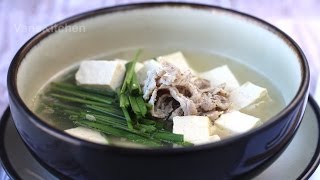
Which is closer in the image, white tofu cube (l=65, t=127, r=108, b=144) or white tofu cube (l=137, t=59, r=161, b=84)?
white tofu cube (l=65, t=127, r=108, b=144)

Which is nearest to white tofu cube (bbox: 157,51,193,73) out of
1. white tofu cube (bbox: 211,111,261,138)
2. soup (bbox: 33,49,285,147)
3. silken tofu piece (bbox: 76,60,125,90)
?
soup (bbox: 33,49,285,147)

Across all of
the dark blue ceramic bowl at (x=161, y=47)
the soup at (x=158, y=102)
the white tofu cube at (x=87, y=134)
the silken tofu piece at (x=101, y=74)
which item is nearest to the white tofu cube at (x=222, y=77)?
the soup at (x=158, y=102)

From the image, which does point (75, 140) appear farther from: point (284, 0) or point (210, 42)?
point (284, 0)

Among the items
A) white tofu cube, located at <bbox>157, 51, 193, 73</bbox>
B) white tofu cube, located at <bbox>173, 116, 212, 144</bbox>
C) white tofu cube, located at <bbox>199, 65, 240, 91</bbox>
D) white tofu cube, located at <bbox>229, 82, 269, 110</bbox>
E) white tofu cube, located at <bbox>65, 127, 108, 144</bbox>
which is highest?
white tofu cube, located at <bbox>157, 51, 193, 73</bbox>

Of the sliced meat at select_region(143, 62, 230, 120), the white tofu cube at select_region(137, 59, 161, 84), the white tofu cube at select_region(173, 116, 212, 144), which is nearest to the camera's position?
the white tofu cube at select_region(173, 116, 212, 144)

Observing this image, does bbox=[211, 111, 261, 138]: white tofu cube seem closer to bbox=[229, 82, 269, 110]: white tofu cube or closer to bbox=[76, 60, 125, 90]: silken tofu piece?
bbox=[229, 82, 269, 110]: white tofu cube

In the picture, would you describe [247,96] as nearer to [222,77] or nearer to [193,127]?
[222,77]

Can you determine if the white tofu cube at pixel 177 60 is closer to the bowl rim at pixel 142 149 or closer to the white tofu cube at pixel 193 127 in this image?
the bowl rim at pixel 142 149

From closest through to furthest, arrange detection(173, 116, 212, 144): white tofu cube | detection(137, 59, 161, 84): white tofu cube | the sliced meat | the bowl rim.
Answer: the bowl rim, detection(173, 116, 212, 144): white tofu cube, the sliced meat, detection(137, 59, 161, 84): white tofu cube

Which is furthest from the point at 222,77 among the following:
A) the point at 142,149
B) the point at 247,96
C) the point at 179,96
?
the point at 142,149
